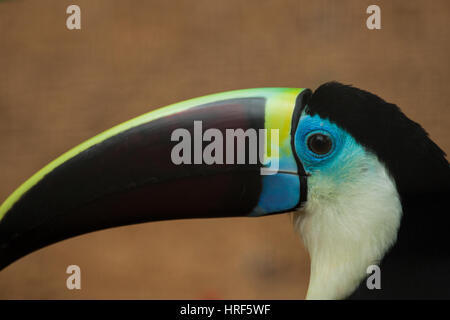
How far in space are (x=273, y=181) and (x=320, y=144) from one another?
0.17 metres

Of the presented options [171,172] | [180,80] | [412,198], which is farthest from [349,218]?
[180,80]

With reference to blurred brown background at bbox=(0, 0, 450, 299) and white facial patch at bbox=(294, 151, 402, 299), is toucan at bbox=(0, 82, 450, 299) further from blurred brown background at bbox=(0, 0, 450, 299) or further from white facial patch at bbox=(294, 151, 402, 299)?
blurred brown background at bbox=(0, 0, 450, 299)

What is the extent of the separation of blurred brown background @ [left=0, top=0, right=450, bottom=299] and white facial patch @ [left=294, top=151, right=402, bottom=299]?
2.17 m

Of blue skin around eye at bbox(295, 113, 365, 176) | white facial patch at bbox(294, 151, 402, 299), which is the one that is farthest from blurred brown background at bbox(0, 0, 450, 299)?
blue skin around eye at bbox(295, 113, 365, 176)

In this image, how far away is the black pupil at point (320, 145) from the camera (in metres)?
1.75

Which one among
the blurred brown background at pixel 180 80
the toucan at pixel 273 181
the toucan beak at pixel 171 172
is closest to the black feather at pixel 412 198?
the toucan at pixel 273 181

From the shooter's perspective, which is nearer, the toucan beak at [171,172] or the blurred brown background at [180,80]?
the toucan beak at [171,172]

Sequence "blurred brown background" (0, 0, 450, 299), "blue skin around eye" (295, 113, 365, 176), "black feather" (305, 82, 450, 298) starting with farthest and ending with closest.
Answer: "blurred brown background" (0, 0, 450, 299), "blue skin around eye" (295, 113, 365, 176), "black feather" (305, 82, 450, 298)

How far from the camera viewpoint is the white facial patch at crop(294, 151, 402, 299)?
Result: 1.68 metres

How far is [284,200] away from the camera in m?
Answer: 1.78

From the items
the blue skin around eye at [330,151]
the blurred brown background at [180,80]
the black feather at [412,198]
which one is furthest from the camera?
the blurred brown background at [180,80]

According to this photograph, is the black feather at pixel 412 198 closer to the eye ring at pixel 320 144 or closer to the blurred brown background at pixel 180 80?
the eye ring at pixel 320 144

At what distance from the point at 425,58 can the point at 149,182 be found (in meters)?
3.24

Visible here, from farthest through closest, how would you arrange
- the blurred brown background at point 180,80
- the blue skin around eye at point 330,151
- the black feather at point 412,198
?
the blurred brown background at point 180,80
the blue skin around eye at point 330,151
the black feather at point 412,198
